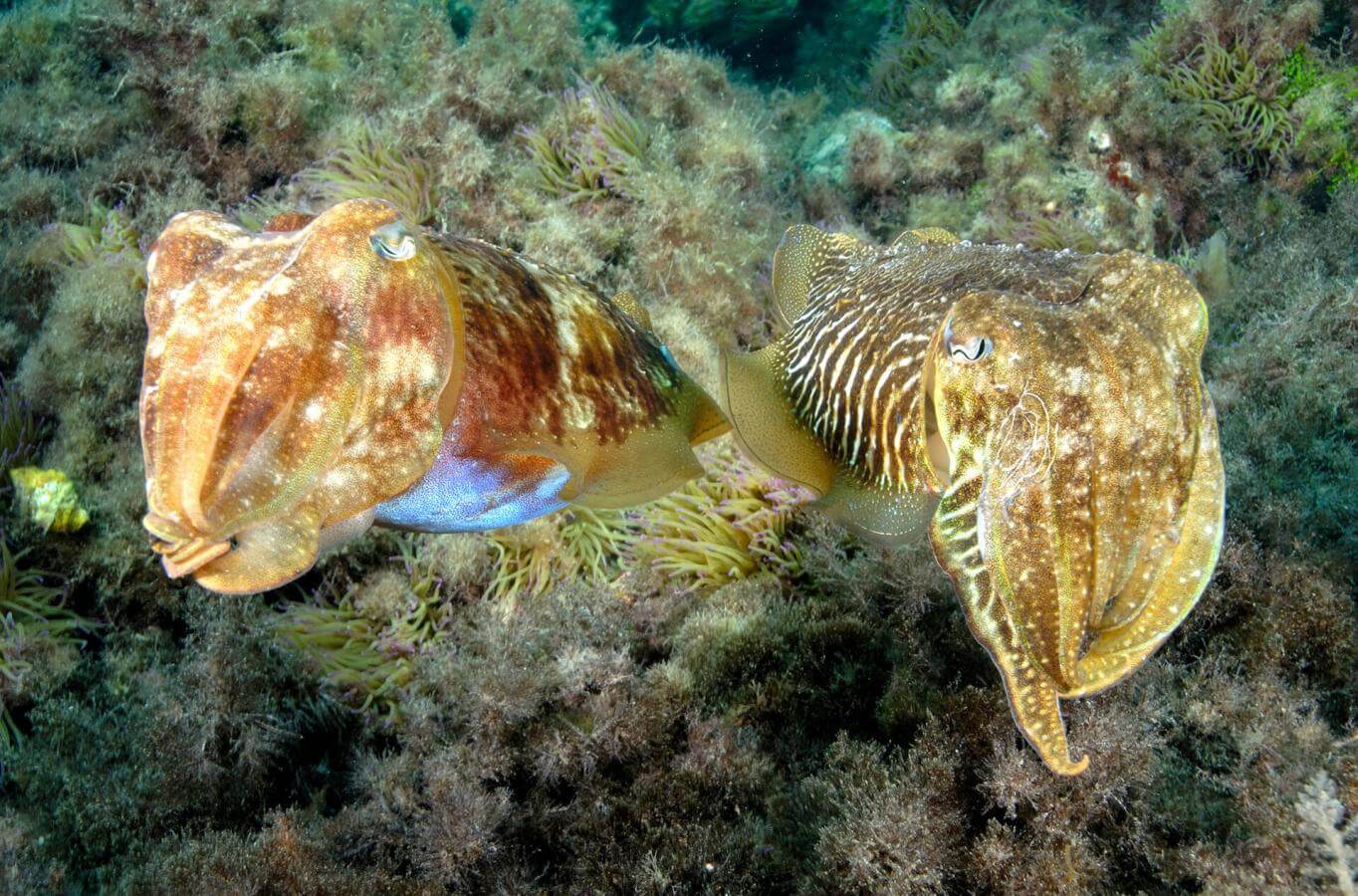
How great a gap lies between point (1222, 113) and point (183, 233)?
904cm

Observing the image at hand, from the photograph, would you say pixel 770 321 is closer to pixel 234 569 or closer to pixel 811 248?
pixel 811 248

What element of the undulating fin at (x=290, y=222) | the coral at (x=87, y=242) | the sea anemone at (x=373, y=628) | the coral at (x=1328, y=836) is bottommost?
the sea anemone at (x=373, y=628)

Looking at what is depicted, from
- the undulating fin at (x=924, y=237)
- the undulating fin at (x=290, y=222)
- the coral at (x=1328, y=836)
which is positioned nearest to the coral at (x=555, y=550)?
the undulating fin at (x=924, y=237)

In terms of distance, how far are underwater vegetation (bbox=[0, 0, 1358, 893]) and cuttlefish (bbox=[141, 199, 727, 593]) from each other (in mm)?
1210

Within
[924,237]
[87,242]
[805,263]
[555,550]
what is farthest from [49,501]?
[924,237]

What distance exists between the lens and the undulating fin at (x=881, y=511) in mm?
1958

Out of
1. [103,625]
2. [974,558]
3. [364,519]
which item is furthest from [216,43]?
[974,558]

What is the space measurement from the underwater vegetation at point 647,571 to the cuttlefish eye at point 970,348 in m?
0.80

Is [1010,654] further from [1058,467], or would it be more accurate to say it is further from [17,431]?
[17,431]

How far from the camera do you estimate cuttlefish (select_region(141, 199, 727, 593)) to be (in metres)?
1.34

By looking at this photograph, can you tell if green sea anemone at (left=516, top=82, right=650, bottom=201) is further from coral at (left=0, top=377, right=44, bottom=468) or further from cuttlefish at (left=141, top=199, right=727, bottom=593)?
cuttlefish at (left=141, top=199, right=727, bottom=593)

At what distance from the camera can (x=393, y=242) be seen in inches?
60.5

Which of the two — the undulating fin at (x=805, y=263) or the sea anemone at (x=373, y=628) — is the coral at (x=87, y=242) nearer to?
the sea anemone at (x=373, y=628)

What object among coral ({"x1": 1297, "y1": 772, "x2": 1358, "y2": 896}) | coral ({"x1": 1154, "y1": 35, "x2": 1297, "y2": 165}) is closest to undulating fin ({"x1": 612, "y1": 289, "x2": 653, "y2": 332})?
coral ({"x1": 1297, "y1": 772, "x2": 1358, "y2": 896})
